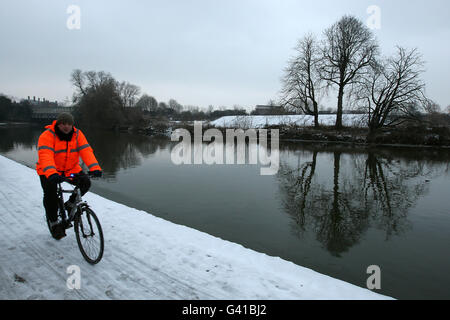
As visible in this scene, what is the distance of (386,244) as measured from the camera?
5.09 metres

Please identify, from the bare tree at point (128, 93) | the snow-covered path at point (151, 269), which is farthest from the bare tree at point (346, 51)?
the bare tree at point (128, 93)

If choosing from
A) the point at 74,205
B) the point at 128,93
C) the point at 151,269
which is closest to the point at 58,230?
the point at 74,205

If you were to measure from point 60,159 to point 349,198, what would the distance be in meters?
7.50

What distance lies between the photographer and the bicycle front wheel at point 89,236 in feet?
11.5

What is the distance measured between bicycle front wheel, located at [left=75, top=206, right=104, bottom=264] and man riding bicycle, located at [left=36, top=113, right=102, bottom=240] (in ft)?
Result: 1.05

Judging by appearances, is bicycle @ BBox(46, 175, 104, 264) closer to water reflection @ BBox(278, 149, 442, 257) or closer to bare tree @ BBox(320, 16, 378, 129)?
water reflection @ BBox(278, 149, 442, 257)

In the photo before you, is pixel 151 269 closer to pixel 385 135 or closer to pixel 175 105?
pixel 385 135

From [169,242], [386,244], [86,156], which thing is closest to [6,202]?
[86,156]

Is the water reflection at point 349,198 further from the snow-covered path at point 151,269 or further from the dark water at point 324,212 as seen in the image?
the snow-covered path at point 151,269

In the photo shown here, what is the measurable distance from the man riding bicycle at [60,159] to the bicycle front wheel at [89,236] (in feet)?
1.05

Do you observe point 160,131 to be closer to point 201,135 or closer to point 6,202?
point 201,135

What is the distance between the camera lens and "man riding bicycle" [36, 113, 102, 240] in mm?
3369
